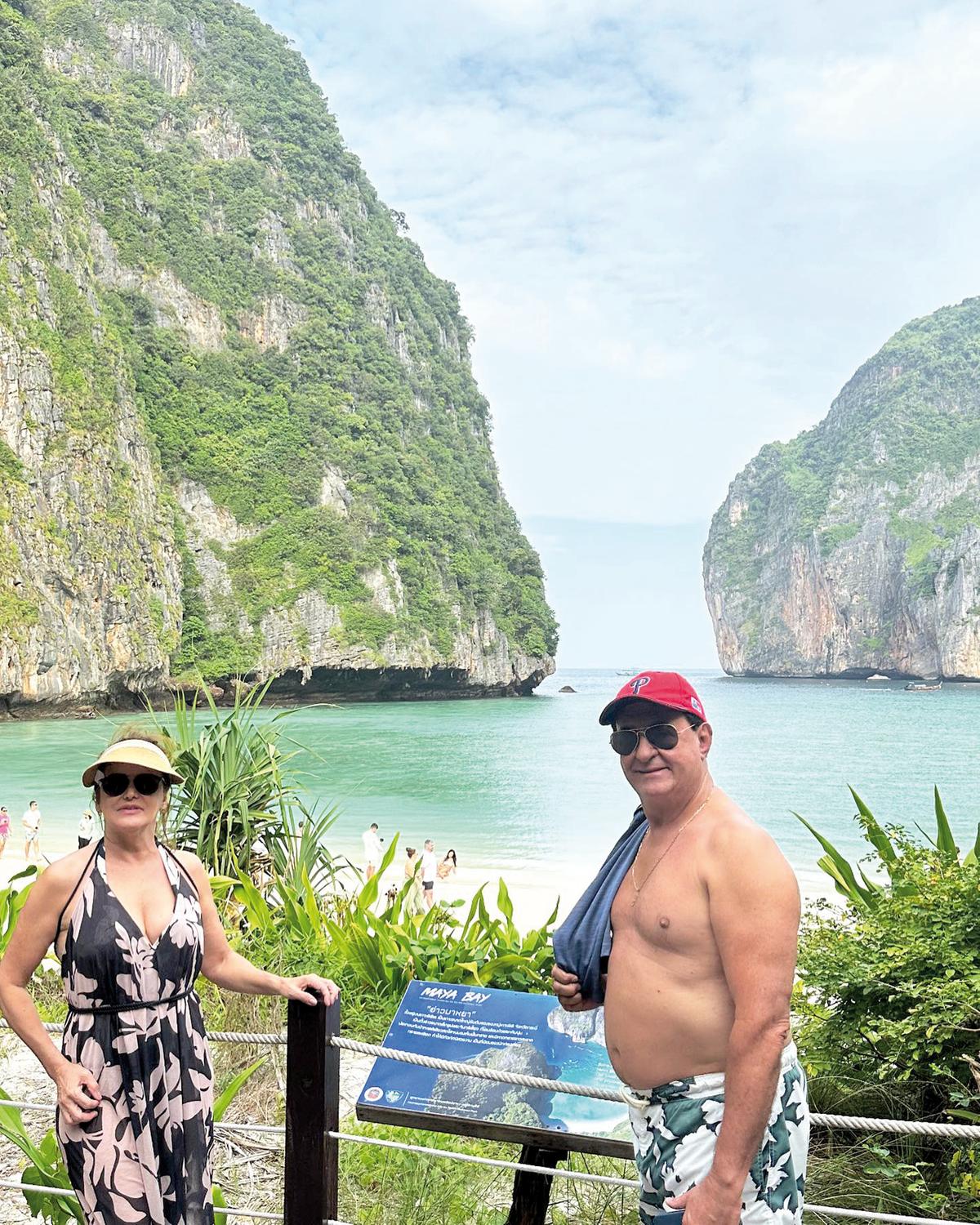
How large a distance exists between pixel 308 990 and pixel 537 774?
4134 cm

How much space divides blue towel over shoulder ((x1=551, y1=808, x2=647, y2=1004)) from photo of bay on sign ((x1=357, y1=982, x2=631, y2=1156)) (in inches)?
21.2

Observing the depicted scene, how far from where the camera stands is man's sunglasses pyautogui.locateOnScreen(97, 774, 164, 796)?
2229mm

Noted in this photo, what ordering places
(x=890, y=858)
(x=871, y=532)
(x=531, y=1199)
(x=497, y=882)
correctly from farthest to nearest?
(x=871, y=532) → (x=497, y=882) → (x=890, y=858) → (x=531, y=1199)

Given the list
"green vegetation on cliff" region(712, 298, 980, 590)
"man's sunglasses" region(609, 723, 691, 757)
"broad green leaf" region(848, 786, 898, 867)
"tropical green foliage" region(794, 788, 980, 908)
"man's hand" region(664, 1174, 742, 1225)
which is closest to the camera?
"man's hand" region(664, 1174, 742, 1225)

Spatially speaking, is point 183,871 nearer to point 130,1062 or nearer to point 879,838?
point 130,1062

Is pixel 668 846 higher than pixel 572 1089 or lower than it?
higher

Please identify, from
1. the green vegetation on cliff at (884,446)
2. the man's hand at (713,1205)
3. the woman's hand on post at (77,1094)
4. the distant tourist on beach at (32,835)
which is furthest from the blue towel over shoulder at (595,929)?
the green vegetation on cliff at (884,446)

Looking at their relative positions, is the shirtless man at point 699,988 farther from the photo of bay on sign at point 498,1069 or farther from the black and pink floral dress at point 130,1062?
the black and pink floral dress at point 130,1062

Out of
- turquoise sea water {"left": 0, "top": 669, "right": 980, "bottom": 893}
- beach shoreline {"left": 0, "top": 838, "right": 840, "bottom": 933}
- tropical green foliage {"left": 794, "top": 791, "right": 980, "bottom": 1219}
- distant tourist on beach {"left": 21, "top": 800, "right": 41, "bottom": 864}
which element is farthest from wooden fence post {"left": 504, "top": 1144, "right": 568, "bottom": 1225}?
distant tourist on beach {"left": 21, "top": 800, "right": 41, "bottom": 864}

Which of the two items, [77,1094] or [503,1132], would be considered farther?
[503,1132]

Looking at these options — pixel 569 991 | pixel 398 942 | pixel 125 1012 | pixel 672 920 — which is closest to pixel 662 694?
pixel 672 920

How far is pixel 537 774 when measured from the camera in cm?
4322

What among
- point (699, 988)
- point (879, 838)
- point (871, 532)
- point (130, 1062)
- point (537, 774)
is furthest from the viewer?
point (871, 532)

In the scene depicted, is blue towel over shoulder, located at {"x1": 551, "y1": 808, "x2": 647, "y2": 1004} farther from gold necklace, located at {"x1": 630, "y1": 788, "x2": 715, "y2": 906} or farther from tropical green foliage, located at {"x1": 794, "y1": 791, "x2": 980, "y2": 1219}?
tropical green foliage, located at {"x1": 794, "y1": 791, "x2": 980, "y2": 1219}
